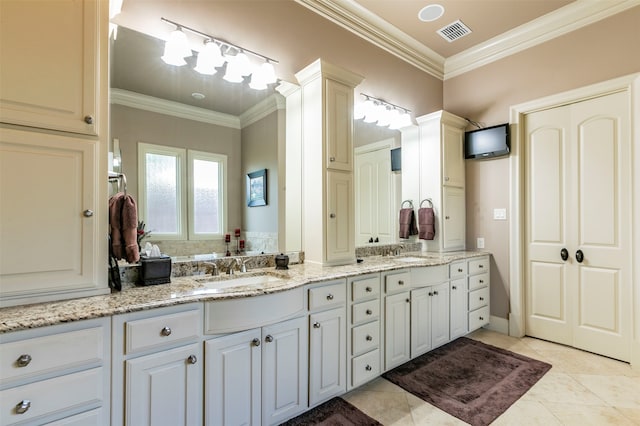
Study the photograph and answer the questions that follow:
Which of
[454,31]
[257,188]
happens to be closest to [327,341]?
[257,188]

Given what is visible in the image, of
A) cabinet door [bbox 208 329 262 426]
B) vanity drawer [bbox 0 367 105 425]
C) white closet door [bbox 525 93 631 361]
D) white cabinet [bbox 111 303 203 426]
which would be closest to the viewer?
vanity drawer [bbox 0 367 105 425]

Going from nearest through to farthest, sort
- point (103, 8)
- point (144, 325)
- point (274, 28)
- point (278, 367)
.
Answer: point (144, 325)
point (103, 8)
point (278, 367)
point (274, 28)

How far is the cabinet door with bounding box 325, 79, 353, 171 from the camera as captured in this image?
7.98 feet

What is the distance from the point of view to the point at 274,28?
8.02 ft

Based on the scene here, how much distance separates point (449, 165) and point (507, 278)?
1331 millimetres

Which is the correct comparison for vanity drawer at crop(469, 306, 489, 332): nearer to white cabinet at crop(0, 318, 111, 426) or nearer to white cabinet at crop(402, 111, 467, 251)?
white cabinet at crop(402, 111, 467, 251)

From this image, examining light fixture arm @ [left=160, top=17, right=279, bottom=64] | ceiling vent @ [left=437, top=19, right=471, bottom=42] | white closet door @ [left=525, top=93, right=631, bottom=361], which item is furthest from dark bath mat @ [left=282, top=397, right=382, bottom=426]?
ceiling vent @ [left=437, top=19, right=471, bottom=42]

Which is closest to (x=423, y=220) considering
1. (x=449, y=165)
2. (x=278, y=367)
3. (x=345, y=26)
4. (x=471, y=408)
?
(x=449, y=165)

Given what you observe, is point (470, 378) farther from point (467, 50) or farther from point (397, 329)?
A: point (467, 50)

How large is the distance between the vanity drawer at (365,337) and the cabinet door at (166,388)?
1.02 m

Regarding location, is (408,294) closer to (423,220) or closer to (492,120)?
(423,220)

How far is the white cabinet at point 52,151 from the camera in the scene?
1290mm

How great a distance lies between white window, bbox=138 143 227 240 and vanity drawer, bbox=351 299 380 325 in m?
1.07

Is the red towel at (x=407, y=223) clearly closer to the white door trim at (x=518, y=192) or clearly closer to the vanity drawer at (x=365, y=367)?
the white door trim at (x=518, y=192)
